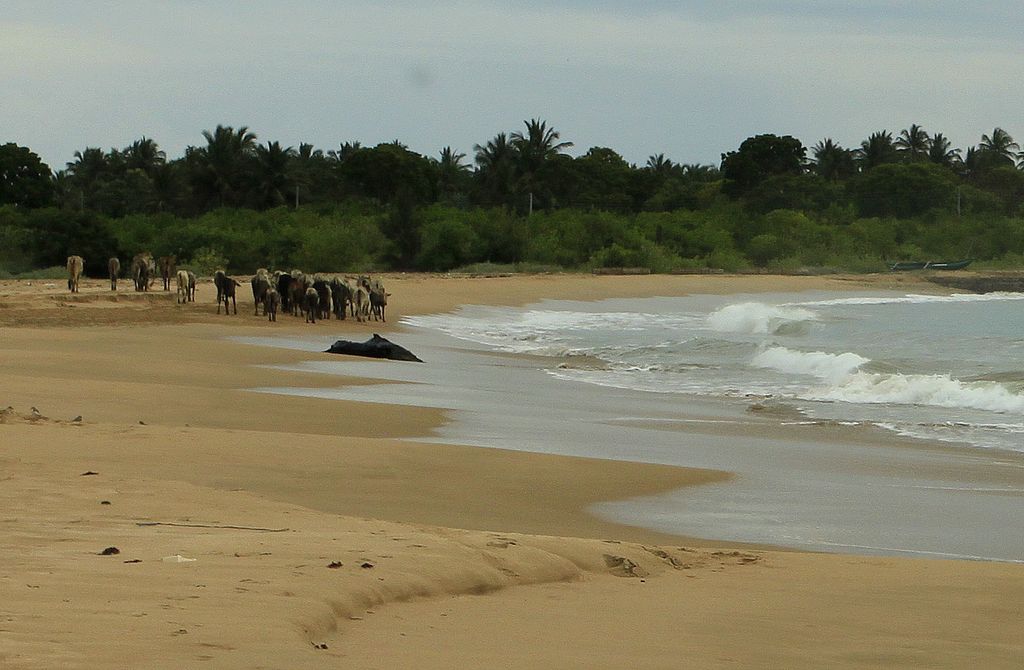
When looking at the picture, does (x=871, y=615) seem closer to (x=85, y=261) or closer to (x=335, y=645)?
(x=335, y=645)

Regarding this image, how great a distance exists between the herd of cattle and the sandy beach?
17.8 metres

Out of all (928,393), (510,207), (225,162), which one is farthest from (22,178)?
(928,393)

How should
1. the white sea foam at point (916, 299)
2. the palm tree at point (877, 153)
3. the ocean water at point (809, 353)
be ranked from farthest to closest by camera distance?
the palm tree at point (877, 153), the white sea foam at point (916, 299), the ocean water at point (809, 353)

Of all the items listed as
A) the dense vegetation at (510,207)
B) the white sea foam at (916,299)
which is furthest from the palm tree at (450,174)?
the white sea foam at (916,299)

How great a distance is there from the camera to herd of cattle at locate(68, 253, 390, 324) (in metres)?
30.7

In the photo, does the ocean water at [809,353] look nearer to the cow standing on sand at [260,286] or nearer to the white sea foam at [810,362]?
the white sea foam at [810,362]

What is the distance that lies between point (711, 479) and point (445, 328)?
22.5 metres

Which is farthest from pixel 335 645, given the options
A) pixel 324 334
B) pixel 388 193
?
pixel 388 193

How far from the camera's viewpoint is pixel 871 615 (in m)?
6.10

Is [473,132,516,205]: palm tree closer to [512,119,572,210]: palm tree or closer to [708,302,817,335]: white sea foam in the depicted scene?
[512,119,572,210]: palm tree

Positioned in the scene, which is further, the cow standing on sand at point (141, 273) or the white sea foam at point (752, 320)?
the white sea foam at point (752, 320)

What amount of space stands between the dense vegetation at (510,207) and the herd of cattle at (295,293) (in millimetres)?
14053

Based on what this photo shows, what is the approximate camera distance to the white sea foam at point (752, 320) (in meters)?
36.7

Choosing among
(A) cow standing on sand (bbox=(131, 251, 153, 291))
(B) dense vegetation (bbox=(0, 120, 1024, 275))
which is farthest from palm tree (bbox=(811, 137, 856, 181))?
(A) cow standing on sand (bbox=(131, 251, 153, 291))
